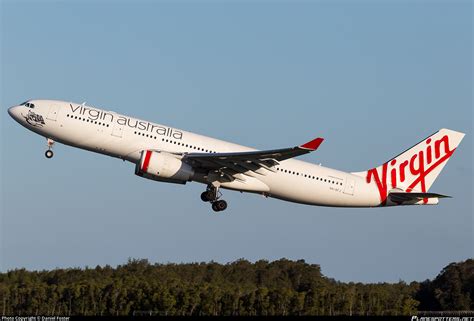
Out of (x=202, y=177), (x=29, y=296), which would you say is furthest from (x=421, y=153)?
(x=29, y=296)

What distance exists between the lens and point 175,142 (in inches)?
2729

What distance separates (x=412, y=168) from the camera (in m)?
74.8

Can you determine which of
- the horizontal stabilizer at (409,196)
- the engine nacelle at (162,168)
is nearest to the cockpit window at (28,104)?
the engine nacelle at (162,168)

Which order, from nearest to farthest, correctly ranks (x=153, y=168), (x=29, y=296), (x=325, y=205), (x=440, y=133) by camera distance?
1. (x=153, y=168)
2. (x=325, y=205)
3. (x=440, y=133)
4. (x=29, y=296)

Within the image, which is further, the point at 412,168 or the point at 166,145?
the point at 412,168

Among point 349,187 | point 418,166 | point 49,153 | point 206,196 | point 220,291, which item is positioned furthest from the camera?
point 220,291

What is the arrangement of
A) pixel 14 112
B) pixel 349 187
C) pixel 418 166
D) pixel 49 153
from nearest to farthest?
pixel 14 112 → pixel 49 153 → pixel 349 187 → pixel 418 166

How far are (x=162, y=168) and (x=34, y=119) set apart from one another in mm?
8238

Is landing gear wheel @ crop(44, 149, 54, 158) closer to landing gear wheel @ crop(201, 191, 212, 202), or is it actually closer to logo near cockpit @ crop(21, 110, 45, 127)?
logo near cockpit @ crop(21, 110, 45, 127)

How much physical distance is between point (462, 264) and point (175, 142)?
25.7m

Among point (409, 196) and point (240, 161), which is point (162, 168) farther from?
point (409, 196)

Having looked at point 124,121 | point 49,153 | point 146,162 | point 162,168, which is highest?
point 124,121

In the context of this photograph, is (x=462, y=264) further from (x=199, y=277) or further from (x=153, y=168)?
(x=153, y=168)

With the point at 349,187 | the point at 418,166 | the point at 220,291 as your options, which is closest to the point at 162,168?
the point at 349,187
